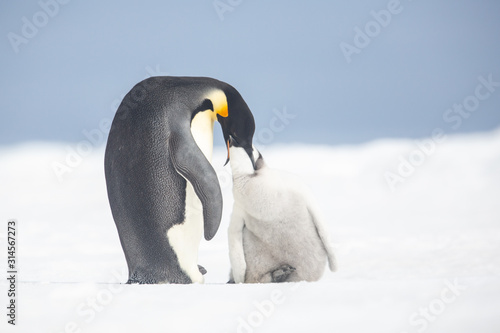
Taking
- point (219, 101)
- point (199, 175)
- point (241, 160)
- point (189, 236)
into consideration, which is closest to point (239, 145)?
point (241, 160)

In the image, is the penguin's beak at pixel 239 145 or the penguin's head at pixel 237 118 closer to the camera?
the penguin's head at pixel 237 118

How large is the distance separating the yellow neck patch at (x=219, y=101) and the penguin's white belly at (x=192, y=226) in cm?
4

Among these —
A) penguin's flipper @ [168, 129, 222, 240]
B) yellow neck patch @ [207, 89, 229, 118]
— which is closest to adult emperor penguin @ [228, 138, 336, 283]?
yellow neck patch @ [207, 89, 229, 118]

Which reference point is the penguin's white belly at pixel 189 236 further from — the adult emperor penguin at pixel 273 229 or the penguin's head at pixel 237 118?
the penguin's head at pixel 237 118

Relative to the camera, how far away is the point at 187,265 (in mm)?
3023

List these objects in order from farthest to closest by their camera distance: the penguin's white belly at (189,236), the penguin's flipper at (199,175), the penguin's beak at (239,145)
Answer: the penguin's beak at (239,145), the penguin's white belly at (189,236), the penguin's flipper at (199,175)

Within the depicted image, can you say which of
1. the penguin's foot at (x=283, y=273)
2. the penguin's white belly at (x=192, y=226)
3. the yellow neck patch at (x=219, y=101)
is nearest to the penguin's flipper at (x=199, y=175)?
the penguin's white belly at (x=192, y=226)

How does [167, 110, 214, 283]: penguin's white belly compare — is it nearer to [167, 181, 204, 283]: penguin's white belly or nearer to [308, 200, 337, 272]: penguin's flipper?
[167, 181, 204, 283]: penguin's white belly

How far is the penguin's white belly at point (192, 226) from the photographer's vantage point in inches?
118

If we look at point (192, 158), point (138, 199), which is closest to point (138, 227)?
point (138, 199)

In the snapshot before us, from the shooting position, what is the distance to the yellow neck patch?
123 inches

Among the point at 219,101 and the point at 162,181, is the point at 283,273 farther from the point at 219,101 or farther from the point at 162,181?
the point at 219,101

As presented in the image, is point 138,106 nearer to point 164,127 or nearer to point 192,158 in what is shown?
point 164,127

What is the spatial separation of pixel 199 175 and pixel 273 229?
573 millimetres
